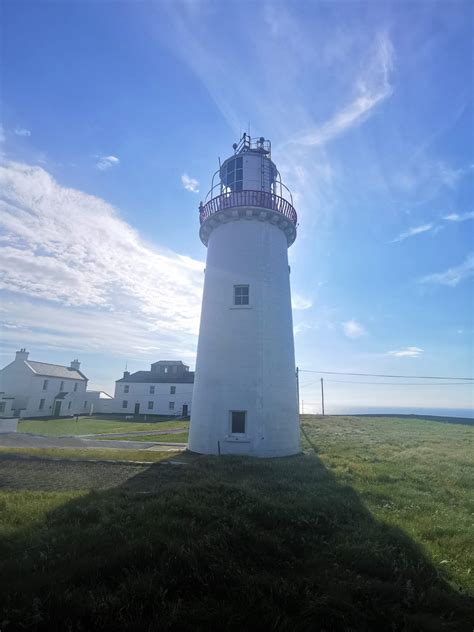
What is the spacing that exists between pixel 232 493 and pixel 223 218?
12.9 m

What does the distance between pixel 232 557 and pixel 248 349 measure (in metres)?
10.9

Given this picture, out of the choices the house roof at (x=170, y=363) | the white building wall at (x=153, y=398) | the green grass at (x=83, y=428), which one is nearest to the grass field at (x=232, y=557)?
the green grass at (x=83, y=428)

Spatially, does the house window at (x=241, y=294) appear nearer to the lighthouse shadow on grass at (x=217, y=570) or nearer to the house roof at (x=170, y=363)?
the lighthouse shadow on grass at (x=217, y=570)

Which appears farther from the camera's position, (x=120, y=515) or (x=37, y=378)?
(x=37, y=378)

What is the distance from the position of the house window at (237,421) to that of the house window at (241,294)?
16.2 ft

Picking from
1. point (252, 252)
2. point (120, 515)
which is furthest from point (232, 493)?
point (252, 252)

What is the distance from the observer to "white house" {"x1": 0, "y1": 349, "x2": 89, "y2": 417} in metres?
46.5

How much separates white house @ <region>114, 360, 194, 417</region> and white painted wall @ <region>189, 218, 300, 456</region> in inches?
1469

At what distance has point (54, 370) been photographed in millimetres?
52562

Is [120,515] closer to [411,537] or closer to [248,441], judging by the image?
[411,537]

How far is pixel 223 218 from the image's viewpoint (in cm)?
1761

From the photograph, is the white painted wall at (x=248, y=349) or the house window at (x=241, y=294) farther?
the house window at (x=241, y=294)

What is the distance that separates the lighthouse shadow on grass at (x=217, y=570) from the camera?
12.8 feet

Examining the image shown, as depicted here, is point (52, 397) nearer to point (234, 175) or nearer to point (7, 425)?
point (7, 425)
